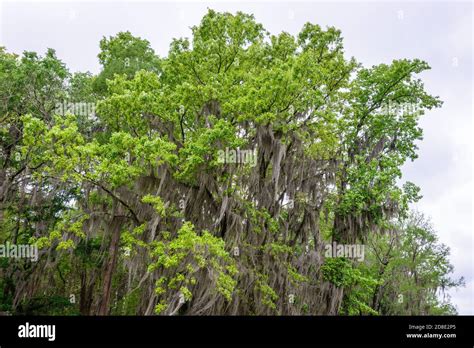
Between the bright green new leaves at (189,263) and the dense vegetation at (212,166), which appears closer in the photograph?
the bright green new leaves at (189,263)

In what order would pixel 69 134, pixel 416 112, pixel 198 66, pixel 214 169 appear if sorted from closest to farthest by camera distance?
pixel 69 134 < pixel 214 169 < pixel 198 66 < pixel 416 112

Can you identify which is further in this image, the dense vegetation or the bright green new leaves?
the dense vegetation

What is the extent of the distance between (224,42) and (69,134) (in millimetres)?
6982

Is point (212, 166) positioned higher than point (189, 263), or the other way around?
point (212, 166)

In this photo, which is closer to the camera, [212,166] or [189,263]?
[189,263]

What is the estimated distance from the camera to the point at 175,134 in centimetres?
1923

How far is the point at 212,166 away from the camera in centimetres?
1734

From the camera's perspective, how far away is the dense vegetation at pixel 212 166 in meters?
16.7

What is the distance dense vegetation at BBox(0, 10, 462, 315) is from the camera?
16734 millimetres
